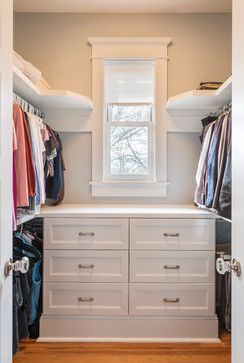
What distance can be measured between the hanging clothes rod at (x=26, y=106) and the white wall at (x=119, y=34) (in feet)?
1.23

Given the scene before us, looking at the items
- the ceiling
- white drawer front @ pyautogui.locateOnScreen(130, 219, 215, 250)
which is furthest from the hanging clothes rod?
white drawer front @ pyautogui.locateOnScreen(130, 219, 215, 250)

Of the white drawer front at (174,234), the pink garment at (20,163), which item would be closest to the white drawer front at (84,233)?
the white drawer front at (174,234)

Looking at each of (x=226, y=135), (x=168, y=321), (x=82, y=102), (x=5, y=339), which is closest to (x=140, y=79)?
(x=82, y=102)

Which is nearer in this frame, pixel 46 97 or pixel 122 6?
pixel 46 97

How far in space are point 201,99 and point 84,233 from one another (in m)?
1.42

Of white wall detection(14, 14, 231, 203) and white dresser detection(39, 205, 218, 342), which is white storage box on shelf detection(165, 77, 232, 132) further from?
white dresser detection(39, 205, 218, 342)

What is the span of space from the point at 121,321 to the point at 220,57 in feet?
7.98

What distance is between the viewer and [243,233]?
1.03m

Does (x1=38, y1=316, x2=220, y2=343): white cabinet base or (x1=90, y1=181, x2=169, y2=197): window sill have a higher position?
(x1=90, y1=181, x2=169, y2=197): window sill

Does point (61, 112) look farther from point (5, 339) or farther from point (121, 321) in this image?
point (5, 339)

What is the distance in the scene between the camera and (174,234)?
226 centimetres

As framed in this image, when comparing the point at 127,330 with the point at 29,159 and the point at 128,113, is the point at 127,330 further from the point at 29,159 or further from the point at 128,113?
the point at 128,113

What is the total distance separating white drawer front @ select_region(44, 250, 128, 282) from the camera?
2.25 metres

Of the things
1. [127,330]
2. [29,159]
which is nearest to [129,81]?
[29,159]
